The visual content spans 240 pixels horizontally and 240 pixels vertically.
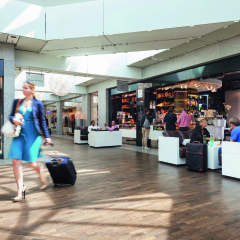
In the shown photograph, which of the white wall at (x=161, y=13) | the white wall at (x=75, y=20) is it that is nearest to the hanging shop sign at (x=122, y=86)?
the white wall at (x=75, y=20)

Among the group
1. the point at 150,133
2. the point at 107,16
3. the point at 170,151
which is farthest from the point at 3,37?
the point at 150,133

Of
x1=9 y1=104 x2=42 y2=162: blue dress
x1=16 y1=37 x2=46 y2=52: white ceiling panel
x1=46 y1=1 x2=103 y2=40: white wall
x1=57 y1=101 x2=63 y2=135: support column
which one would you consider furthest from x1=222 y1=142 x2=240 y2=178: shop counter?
x1=57 y1=101 x2=63 y2=135: support column

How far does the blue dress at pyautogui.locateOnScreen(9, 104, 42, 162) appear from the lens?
3557 mm

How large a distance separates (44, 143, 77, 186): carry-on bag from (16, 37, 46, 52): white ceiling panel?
491 centimetres

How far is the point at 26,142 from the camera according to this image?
141 inches

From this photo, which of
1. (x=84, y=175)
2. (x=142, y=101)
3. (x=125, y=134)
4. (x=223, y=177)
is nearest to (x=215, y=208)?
(x=223, y=177)

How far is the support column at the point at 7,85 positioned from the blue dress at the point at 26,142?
473cm

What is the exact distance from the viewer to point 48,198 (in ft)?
12.5

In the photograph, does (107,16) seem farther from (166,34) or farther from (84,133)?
(84,133)

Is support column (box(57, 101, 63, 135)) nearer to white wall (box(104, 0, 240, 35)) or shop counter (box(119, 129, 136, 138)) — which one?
shop counter (box(119, 129, 136, 138))

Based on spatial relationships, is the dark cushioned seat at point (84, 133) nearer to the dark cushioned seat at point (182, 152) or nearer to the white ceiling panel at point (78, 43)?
the white ceiling panel at point (78, 43)

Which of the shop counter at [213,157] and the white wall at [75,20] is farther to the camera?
the white wall at [75,20]

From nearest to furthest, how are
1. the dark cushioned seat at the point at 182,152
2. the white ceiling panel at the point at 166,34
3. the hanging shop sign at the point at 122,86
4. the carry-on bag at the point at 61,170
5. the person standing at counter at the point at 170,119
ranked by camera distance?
the carry-on bag at the point at 61,170 → the white ceiling panel at the point at 166,34 → the dark cushioned seat at the point at 182,152 → the person standing at counter at the point at 170,119 → the hanging shop sign at the point at 122,86

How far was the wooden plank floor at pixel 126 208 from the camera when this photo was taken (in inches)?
104
